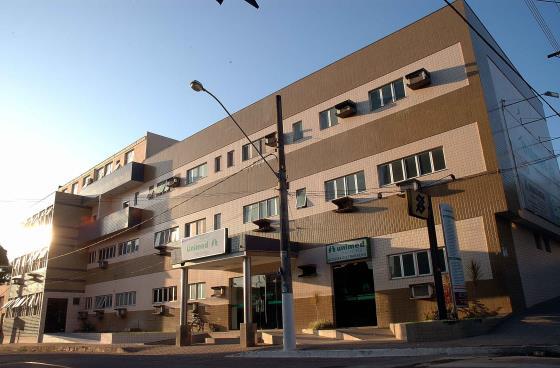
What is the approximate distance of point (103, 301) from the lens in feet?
129

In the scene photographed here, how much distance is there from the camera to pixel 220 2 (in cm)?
618

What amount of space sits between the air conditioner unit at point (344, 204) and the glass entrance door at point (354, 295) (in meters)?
2.46

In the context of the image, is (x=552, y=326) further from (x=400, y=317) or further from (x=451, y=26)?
(x=451, y=26)

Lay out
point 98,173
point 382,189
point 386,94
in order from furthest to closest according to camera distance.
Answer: point 98,173 < point 386,94 < point 382,189

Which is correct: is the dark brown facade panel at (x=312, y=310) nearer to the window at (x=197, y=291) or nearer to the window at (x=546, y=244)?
the window at (x=197, y=291)

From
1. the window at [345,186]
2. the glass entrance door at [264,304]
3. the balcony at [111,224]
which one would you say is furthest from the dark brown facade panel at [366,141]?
the balcony at [111,224]

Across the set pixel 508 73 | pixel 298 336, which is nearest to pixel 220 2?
pixel 298 336

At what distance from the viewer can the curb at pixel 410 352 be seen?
10.8m

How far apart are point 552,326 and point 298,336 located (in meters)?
10.4

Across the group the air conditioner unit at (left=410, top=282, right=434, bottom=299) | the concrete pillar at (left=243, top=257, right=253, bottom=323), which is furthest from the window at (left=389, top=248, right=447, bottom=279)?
the concrete pillar at (left=243, top=257, right=253, bottom=323)

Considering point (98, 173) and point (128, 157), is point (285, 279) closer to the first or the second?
point (128, 157)

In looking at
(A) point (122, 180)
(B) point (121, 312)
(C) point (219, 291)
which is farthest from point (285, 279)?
(A) point (122, 180)

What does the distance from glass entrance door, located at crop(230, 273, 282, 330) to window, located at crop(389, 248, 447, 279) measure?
22.6 ft

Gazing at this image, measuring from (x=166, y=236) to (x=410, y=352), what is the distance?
24.2 m
